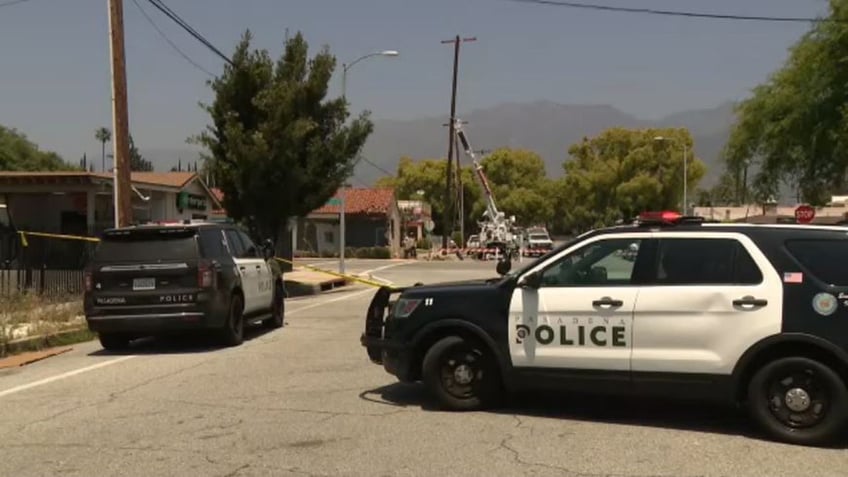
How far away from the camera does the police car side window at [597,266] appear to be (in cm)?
→ 719

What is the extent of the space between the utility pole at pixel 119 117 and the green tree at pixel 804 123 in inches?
684

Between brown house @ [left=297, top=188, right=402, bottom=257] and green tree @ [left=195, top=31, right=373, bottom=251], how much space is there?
3149 centimetres

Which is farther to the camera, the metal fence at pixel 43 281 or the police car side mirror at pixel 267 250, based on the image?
the metal fence at pixel 43 281

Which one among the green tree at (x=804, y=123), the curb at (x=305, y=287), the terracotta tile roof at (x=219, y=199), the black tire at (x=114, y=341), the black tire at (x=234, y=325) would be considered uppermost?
the green tree at (x=804, y=123)

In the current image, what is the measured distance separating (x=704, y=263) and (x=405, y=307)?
261 cm

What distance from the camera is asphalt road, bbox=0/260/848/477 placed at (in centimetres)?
604

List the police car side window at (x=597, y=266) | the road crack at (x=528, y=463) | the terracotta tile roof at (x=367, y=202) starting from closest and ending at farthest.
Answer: the road crack at (x=528, y=463) < the police car side window at (x=597, y=266) < the terracotta tile roof at (x=367, y=202)

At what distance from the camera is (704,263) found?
6926 mm

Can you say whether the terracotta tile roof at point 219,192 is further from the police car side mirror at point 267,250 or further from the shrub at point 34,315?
the police car side mirror at point 267,250

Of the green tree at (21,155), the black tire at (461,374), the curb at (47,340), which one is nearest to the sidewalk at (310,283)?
the curb at (47,340)

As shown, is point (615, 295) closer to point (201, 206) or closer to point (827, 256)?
point (827, 256)

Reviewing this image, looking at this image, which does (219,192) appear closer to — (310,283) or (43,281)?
(310,283)

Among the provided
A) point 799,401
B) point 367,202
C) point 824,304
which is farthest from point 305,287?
point 367,202

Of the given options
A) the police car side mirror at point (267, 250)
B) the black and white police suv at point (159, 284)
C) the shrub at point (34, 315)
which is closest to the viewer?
the black and white police suv at point (159, 284)
